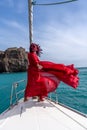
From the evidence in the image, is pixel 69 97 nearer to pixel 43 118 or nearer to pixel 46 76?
pixel 46 76

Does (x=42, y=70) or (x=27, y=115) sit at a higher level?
(x=42, y=70)

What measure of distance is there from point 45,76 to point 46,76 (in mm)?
25

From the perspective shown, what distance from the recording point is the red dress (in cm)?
588

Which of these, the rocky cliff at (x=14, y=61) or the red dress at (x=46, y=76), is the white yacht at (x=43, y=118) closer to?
the red dress at (x=46, y=76)

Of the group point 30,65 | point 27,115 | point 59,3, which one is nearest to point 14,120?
point 27,115

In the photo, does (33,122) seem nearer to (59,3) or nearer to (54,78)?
(54,78)

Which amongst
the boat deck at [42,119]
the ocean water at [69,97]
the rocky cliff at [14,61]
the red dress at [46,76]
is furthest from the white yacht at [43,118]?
the rocky cliff at [14,61]

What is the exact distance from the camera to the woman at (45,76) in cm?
588

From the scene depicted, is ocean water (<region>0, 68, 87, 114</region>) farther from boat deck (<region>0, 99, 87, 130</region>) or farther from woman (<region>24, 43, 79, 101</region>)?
boat deck (<region>0, 99, 87, 130</region>)

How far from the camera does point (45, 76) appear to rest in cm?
602

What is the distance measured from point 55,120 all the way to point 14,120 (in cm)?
75

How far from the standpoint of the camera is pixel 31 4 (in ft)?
22.6

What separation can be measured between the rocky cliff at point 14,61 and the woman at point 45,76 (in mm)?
89625

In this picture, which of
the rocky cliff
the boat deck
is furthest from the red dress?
the rocky cliff
